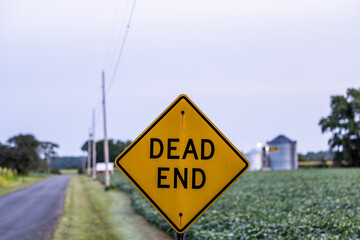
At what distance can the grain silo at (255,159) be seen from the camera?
79.1m

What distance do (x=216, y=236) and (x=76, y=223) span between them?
661cm

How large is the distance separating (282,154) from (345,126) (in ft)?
35.3

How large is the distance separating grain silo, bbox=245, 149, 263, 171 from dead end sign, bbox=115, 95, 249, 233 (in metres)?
75.0

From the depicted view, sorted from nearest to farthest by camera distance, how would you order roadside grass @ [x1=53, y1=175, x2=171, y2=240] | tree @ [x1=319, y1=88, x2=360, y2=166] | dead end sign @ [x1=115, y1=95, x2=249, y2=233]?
dead end sign @ [x1=115, y1=95, x2=249, y2=233] → roadside grass @ [x1=53, y1=175, x2=171, y2=240] → tree @ [x1=319, y1=88, x2=360, y2=166]

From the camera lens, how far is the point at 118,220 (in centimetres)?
1673

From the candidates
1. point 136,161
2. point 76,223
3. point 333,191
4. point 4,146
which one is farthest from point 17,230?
point 4,146

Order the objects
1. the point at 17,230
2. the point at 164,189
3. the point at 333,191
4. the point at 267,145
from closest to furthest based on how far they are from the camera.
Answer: the point at 164,189 < the point at 17,230 < the point at 333,191 < the point at 267,145

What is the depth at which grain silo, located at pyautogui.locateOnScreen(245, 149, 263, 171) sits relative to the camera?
7912 centimetres

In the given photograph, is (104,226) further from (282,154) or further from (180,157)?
(282,154)

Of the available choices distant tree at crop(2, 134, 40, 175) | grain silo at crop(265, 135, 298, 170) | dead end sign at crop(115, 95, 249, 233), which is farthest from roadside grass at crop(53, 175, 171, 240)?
distant tree at crop(2, 134, 40, 175)

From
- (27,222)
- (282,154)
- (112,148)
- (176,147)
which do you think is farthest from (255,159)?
(176,147)

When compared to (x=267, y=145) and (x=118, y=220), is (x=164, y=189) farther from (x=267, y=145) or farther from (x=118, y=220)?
(x=267, y=145)

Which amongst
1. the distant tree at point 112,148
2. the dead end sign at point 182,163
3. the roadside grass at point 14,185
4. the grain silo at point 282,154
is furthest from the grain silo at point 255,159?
the dead end sign at point 182,163

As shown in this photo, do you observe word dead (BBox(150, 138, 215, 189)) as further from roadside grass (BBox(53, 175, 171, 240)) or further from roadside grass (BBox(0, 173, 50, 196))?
roadside grass (BBox(0, 173, 50, 196))
